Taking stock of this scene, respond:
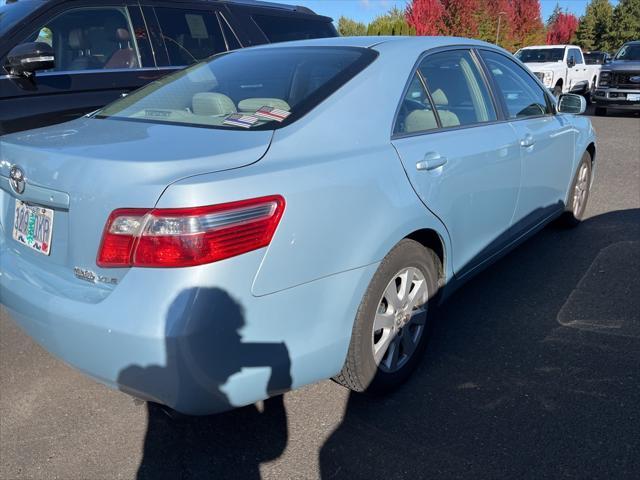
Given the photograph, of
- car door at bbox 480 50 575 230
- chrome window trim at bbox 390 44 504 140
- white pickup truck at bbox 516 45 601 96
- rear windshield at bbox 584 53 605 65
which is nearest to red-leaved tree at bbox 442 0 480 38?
rear windshield at bbox 584 53 605 65

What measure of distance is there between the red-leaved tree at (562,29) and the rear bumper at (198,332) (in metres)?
60.9

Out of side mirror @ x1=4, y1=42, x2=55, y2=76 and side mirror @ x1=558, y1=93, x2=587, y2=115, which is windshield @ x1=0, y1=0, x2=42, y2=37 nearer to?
side mirror @ x1=4, y1=42, x2=55, y2=76

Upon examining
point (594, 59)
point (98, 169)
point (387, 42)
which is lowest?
point (98, 169)

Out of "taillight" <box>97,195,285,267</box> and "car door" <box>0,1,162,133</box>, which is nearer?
"taillight" <box>97,195,285,267</box>

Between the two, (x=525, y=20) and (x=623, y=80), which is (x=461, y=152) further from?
(x=525, y=20)

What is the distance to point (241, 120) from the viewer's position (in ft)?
7.66

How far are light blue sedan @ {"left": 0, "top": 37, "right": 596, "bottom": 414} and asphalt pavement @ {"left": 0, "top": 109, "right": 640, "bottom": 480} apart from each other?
0.84ft

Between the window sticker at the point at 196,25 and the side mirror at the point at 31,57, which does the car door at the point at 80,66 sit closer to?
the side mirror at the point at 31,57

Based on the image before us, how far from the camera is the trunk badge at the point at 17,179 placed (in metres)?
2.16

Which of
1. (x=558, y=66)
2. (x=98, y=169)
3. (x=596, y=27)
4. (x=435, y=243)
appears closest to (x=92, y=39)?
(x=98, y=169)

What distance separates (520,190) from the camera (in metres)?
3.51

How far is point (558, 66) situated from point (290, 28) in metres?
12.1

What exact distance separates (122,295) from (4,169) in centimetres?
90

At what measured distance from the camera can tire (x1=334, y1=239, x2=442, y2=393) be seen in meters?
2.38
